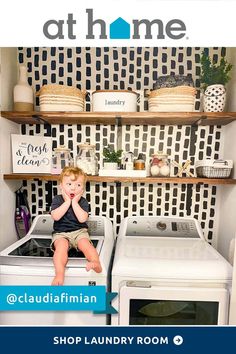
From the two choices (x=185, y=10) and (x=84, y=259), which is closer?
(x=185, y=10)

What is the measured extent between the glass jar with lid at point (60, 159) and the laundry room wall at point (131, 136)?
5.0 inches

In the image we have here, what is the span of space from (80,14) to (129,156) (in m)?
0.76

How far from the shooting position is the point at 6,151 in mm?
1222

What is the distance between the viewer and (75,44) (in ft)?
2.54

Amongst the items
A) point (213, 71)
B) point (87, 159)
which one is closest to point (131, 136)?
point (87, 159)

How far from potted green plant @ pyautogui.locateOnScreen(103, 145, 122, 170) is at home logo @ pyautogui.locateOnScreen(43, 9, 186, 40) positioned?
658 mm

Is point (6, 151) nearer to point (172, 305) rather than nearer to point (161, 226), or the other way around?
point (161, 226)

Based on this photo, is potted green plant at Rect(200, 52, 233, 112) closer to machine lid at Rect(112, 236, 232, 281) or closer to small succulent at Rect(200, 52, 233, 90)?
small succulent at Rect(200, 52, 233, 90)

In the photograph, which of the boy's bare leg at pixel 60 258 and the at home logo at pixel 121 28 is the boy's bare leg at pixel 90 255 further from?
the at home logo at pixel 121 28

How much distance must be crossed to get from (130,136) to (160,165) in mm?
251
